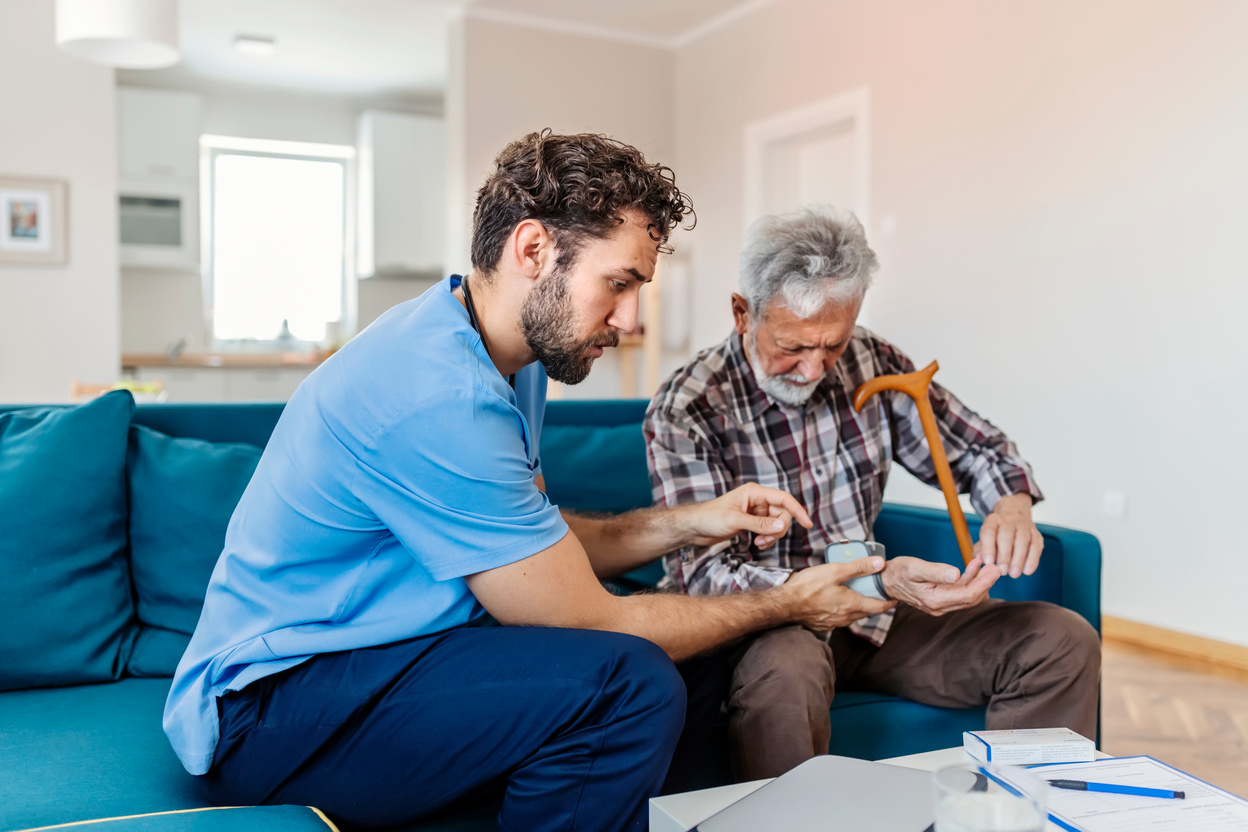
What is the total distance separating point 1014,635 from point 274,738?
115cm

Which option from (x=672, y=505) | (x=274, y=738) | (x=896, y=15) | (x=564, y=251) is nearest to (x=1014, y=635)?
(x=672, y=505)

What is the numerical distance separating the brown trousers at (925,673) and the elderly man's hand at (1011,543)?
0.07 metres

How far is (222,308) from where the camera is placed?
7336 mm

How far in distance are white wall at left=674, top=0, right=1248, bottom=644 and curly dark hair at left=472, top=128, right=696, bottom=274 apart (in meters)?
2.73

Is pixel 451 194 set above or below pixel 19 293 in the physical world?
above

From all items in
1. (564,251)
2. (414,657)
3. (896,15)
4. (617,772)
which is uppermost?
(896,15)

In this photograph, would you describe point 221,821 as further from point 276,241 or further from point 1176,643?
point 276,241

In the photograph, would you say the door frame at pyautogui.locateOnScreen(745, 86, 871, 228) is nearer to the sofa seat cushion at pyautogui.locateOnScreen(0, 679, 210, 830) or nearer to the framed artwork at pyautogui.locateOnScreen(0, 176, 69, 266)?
the framed artwork at pyautogui.locateOnScreen(0, 176, 69, 266)

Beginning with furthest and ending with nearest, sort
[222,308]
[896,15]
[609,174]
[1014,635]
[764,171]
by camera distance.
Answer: [222,308]
[764,171]
[896,15]
[1014,635]
[609,174]

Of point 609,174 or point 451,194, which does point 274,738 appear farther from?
point 451,194

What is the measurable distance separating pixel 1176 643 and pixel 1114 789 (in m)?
2.81

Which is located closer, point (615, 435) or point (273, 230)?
point (615, 435)

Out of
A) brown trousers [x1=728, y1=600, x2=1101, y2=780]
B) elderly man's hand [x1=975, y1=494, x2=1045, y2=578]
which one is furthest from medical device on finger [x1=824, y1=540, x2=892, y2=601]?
elderly man's hand [x1=975, y1=494, x2=1045, y2=578]

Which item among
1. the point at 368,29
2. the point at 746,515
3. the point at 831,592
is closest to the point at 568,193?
the point at 746,515
